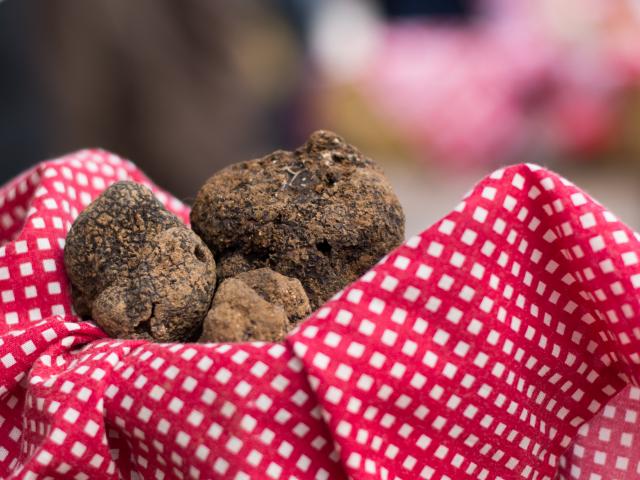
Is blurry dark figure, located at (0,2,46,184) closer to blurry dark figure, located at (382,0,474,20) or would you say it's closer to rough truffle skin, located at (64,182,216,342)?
blurry dark figure, located at (382,0,474,20)

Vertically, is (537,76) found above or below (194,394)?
above

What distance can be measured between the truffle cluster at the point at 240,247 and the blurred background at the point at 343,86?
0.90 m

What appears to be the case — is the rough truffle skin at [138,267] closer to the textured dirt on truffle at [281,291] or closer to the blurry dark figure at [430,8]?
the textured dirt on truffle at [281,291]

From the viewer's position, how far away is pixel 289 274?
2.22ft

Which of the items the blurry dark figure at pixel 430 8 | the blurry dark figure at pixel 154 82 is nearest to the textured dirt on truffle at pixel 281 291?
the blurry dark figure at pixel 154 82

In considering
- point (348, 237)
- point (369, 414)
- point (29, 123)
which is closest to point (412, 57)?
point (29, 123)

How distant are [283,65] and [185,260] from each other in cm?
176

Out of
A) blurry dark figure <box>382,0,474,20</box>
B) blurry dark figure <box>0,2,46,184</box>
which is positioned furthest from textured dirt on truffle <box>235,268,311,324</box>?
blurry dark figure <box>382,0,474,20</box>

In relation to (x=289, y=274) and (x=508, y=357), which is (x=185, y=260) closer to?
(x=289, y=274)

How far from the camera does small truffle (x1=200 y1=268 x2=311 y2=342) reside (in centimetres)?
59

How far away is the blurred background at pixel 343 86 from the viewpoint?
1587 mm

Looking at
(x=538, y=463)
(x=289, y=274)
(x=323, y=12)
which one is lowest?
(x=538, y=463)

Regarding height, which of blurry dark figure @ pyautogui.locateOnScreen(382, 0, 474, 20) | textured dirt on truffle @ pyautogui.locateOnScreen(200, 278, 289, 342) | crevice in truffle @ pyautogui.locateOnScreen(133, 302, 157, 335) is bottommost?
crevice in truffle @ pyautogui.locateOnScreen(133, 302, 157, 335)

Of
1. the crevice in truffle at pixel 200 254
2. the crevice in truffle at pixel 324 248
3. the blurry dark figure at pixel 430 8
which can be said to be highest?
the blurry dark figure at pixel 430 8
